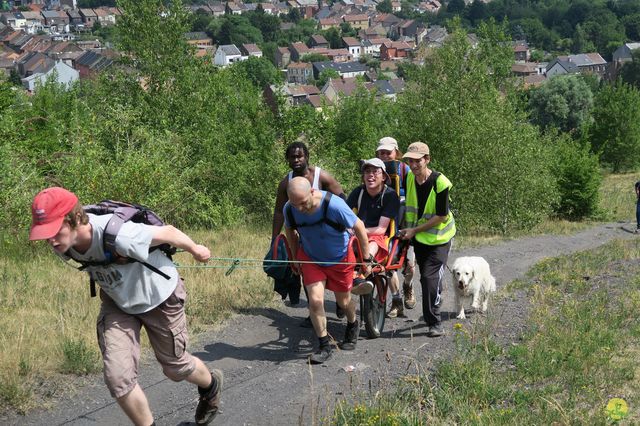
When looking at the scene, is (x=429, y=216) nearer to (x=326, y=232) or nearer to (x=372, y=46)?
(x=326, y=232)

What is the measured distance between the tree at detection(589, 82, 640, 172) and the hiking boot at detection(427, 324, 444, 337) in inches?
2133

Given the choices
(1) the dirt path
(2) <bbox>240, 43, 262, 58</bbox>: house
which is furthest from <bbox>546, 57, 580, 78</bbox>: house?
(1) the dirt path

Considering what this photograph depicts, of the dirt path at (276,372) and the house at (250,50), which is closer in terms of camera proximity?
the dirt path at (276,372)

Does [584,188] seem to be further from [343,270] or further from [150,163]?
[343,270]

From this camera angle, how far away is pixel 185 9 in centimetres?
2116

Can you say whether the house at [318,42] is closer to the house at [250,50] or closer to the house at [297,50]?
the house at [297,50]

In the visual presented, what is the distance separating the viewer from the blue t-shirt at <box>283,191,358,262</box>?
658cm

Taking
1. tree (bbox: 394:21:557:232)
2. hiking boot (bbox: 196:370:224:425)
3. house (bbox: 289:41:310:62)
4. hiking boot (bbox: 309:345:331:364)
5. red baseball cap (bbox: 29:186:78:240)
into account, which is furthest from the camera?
house (bbox: 289:41:310:62)

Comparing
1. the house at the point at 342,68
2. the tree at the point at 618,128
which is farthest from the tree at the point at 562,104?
the house at the point at 342,68

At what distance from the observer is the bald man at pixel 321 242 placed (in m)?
6.55

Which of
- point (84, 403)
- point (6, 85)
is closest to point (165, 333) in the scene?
point (84, 403)

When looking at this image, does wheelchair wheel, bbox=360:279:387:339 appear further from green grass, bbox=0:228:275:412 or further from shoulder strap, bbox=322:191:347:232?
green grass, bbox=0:228:275:412

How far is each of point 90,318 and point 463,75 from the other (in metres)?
24.3

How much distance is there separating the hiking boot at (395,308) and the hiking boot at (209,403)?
3.46 metres
